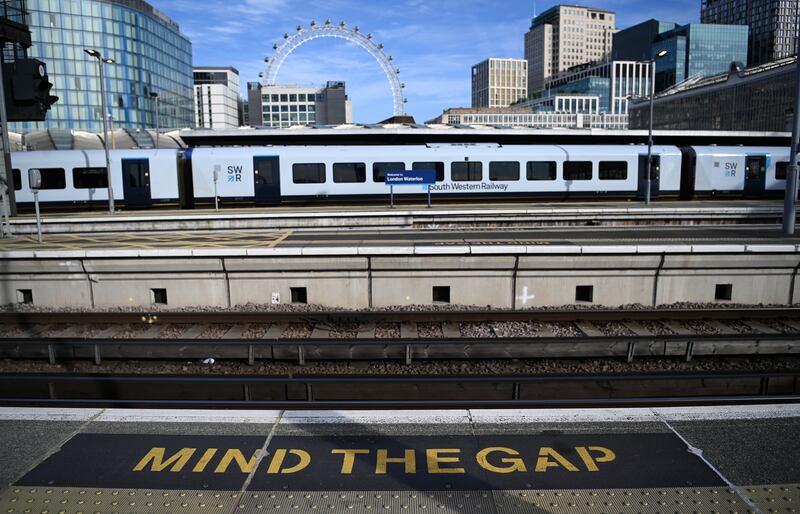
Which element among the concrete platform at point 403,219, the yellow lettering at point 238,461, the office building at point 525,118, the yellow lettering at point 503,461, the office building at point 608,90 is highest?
the office building at point 608,90

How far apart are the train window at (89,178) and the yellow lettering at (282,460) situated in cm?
2468

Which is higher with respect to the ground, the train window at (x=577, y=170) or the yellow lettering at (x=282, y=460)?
the train window at (x=577, y=170)

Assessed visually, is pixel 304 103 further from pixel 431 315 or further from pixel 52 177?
pixel 431 315

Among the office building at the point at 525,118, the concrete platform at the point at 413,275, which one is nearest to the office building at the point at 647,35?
the office building at the point at 525,118

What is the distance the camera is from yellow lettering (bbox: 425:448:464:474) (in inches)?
181

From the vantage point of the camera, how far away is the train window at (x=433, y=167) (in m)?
25.4

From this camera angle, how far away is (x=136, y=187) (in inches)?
1005

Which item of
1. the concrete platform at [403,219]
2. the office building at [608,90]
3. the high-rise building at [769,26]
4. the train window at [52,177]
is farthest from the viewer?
the office building at [608,90]

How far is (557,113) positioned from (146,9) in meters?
120

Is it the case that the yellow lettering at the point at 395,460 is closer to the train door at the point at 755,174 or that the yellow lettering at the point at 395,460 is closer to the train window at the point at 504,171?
the train window at the point at 504,171

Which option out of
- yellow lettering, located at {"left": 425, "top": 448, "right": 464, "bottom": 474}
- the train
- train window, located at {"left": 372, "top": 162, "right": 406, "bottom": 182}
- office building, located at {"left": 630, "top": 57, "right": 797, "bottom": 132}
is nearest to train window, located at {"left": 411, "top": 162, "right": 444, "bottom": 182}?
the train

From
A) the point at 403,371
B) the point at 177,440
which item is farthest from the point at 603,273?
the point at 177,440

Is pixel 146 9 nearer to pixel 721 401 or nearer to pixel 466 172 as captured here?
pixel 466 172

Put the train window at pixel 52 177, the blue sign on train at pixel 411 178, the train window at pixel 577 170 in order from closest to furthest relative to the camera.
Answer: the blue sign on train at pixel 411 178 → the train window at pixel 52 177 → the train window at pixel 577 170
